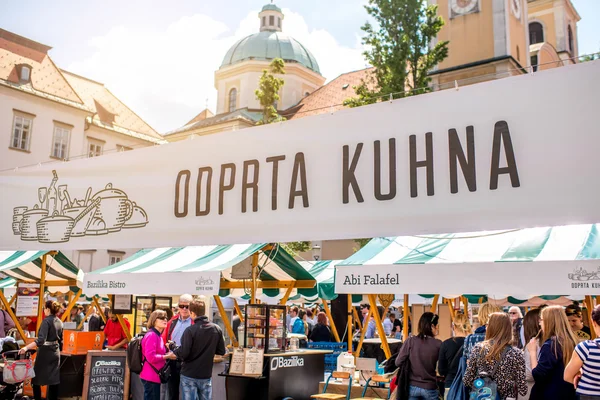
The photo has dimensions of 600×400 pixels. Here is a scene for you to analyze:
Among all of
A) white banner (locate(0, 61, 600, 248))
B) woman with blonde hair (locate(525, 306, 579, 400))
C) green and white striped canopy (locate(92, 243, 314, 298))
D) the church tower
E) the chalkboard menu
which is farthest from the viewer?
the church tower

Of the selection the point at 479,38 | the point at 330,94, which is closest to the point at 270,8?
the point at 330,94

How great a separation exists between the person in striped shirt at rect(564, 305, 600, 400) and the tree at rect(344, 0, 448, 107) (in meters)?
21.1

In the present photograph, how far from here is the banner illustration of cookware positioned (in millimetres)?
9000

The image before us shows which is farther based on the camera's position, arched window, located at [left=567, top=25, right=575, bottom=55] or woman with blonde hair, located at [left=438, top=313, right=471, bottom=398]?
arched window, located at [left=567, top=25, right=575, bottom=55]

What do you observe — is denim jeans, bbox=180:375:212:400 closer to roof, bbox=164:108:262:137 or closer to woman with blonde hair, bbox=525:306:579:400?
woman with blonde hair, bbox=525:306:579:400

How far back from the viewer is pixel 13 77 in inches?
1384

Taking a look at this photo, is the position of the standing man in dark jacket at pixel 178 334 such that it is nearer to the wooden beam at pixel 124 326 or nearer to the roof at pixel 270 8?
the wooden beam at pixel 124 326

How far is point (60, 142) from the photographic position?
38188 millimetres

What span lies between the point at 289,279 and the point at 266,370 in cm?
271

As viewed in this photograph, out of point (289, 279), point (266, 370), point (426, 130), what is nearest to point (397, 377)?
point (266, 370)

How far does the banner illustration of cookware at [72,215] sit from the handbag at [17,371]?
6.50 feet

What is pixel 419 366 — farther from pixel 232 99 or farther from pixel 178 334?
pixel 232 99

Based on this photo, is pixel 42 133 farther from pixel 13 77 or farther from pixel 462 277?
pixel 462 277

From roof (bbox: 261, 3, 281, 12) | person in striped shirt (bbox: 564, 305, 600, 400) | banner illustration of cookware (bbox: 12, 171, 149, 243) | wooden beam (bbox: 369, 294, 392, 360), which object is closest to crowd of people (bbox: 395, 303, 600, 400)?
person in striped shirt (bbox: 564, 305, 600, 400)
